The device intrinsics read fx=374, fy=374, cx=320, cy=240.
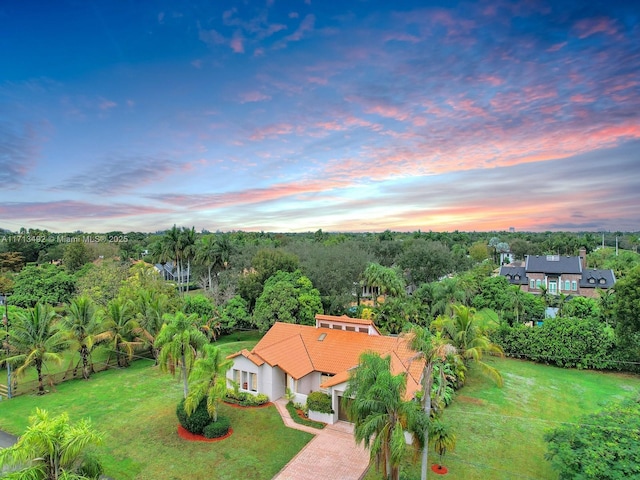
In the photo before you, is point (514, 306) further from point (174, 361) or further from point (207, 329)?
point (174, 361)

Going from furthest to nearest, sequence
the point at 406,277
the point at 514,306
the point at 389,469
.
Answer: the point at 406,277 < the point at 514,306 < the point at 389,469

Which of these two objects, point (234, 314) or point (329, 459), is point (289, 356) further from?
point (234, 314)

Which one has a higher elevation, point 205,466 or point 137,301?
point 137,301

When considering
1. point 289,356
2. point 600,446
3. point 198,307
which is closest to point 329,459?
point 289,356

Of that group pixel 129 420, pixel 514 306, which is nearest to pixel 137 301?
pixel 129 420

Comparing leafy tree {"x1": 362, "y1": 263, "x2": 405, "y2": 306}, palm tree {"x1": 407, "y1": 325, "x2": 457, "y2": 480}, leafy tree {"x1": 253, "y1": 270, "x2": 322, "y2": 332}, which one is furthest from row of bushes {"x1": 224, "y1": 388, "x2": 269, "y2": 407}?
leafy tree {"x1": 362, "y1": 263, "x2": 405, "y2": 306}

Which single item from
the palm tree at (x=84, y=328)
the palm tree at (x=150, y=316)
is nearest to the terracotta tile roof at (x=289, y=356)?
the palm tree at (x=150, y=316)
